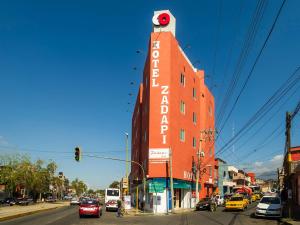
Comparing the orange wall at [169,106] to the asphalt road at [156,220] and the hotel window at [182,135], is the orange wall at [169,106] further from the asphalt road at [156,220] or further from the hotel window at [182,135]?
the asphalt road at [156,220]

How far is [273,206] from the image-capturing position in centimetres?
3397

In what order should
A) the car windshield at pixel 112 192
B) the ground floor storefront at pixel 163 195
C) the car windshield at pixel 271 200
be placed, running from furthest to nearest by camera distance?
1. the car windshield at pixel 112 192
2. the ground floor storefront at pixel 163 195
3. the car windshield at pixel 271 200

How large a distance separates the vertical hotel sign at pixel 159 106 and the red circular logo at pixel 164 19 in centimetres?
451

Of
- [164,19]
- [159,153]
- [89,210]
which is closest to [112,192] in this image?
[159,153]

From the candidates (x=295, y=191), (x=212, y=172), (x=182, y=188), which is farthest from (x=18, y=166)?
(x=295, y=191)

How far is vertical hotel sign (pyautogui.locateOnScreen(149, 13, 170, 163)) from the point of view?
50.3m

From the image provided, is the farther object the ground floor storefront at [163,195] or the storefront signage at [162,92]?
the storefront signage at [162,92]

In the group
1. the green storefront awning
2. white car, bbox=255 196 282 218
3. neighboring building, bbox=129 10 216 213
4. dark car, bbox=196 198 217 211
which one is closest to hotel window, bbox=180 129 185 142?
neighboring building, bbox=129 10 216 213

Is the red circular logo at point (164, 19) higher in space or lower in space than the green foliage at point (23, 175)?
higher

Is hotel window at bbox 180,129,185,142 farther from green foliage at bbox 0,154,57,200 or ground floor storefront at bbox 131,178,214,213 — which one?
green foliage at bbox 0,154,57,200

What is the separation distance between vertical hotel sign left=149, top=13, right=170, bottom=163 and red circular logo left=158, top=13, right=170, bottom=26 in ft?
14.8

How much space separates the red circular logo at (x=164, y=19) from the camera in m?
56.4

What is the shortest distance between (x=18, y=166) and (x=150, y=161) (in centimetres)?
5085

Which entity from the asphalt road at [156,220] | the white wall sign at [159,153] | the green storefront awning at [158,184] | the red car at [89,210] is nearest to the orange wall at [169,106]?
the white wall sign at [159,153]
